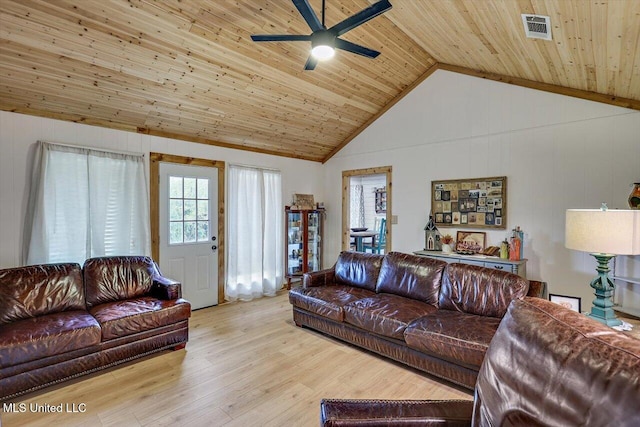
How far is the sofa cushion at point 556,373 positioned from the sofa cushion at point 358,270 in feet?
8.21

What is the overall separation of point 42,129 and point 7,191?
28.2 inches

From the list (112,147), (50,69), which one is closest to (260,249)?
(112,147)

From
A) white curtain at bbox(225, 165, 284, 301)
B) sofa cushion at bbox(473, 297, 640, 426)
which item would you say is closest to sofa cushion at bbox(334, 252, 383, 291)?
white curtain at bbox(225, 165, 284, 301)

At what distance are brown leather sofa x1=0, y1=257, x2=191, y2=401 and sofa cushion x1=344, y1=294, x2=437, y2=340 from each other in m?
1.73

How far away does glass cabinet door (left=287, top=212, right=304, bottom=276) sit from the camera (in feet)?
18.9

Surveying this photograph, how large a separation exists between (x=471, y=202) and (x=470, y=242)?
567 millimetres

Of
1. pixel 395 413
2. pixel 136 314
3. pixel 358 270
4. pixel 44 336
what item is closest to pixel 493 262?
pixel 358 270

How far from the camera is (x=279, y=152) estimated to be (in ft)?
18.5

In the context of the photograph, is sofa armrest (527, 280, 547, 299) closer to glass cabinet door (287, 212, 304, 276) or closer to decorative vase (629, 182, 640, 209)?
decorative vase (629, 182, 640, 209)

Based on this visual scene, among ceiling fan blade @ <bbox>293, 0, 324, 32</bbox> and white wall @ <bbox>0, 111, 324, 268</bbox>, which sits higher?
ceiling fan blade @ <bbox>293, 0, 324, 32</bbox>

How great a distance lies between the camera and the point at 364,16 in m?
2.18

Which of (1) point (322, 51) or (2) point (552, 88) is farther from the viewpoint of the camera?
(2) point (552, 88)

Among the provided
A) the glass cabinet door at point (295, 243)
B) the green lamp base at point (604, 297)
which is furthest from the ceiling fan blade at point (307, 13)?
Result: the glass cabinet door at point (295, 243)

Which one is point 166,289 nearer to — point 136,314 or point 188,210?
point 136,314
